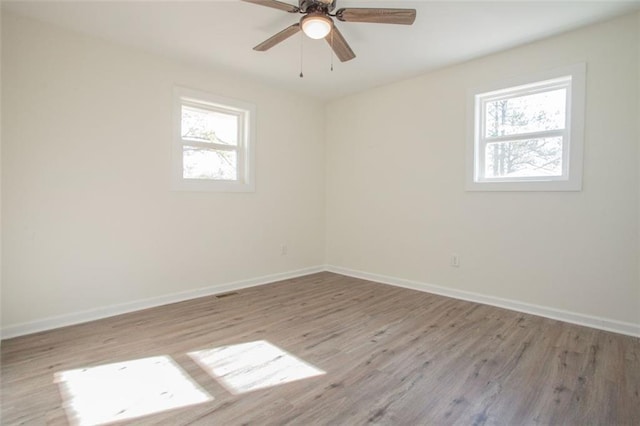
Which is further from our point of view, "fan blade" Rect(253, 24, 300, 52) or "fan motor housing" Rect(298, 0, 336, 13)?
"fan blade" Rect(253, 24, 300, 52)

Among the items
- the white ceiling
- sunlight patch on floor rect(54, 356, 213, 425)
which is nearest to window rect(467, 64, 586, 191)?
the white ceiling

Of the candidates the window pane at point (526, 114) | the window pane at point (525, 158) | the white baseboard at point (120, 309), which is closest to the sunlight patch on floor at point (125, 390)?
the white baseboard at point (120, 309)

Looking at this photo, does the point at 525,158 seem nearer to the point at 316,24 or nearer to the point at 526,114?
the point at 526,114

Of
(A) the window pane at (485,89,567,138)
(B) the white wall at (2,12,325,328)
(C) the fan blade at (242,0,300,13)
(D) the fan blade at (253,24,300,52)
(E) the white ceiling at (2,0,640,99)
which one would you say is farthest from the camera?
(A) the window pane at (485,89,567,138)

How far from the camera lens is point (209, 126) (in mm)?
3799

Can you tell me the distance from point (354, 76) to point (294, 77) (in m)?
0.74

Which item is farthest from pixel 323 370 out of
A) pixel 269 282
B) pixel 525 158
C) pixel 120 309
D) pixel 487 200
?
pixel 525 158

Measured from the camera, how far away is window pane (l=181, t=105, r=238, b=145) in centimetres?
361

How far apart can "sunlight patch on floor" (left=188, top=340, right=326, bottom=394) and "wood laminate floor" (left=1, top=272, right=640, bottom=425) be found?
0.04ft

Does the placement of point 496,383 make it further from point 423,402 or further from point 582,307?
point 582,307

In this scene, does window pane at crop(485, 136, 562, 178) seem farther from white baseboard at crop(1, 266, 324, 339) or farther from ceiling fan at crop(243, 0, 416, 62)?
white baseboard at crop(1, 266, 324, 339)

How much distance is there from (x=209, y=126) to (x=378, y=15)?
2395 millimetres

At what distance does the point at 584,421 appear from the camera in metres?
1.60

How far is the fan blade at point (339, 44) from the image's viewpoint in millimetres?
2398
